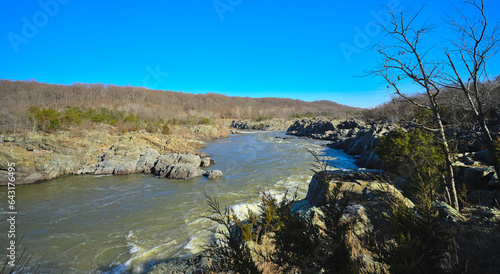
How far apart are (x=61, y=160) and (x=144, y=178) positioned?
20.1ft

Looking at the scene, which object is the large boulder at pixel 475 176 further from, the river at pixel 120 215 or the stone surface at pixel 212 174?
the stone surface at pixel 212 174

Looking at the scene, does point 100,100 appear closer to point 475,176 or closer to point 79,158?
point 79,158

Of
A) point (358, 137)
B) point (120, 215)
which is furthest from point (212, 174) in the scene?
point (358, 137)

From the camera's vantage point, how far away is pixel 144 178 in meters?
15.0

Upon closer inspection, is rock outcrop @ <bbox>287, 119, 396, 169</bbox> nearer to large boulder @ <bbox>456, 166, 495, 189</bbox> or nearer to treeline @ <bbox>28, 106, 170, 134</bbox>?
large boulder @ <bbox>456, 166, 495, 189</bbox>

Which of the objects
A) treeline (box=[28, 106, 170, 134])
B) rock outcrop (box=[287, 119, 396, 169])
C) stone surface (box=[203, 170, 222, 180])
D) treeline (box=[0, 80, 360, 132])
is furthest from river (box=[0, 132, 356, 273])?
treeline (box=[0, 80, 360, 132])

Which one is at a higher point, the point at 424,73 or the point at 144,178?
the point at 424,73

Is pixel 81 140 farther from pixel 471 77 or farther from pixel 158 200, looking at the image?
pixel 471 77

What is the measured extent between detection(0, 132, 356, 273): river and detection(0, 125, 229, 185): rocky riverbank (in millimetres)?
918

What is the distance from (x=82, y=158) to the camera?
54.7 feet

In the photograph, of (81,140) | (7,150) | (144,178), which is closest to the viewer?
(7,150)

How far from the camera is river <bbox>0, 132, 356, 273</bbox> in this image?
6.75m

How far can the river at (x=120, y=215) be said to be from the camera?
6750 millimetres

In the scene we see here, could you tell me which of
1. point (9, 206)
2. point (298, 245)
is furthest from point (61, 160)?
point (298, 245)
